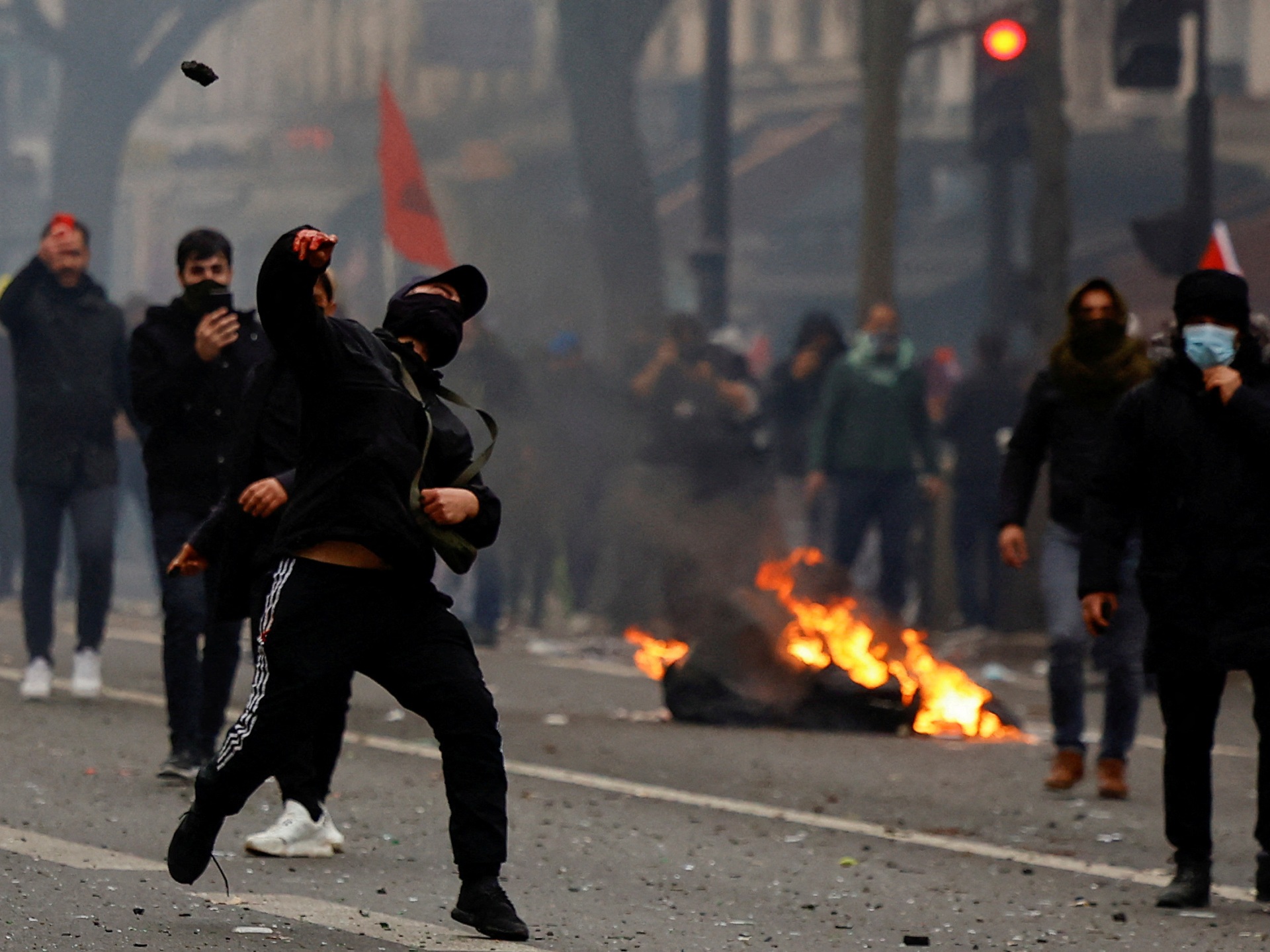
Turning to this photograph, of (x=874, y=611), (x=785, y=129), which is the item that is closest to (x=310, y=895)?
(x=874, y=611)

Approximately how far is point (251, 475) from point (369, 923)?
1.26 metres

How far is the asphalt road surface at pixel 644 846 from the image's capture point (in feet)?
19.1

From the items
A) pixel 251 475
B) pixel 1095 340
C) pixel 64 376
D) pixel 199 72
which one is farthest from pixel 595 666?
pixel 199 72

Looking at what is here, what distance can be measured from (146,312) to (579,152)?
1218cm

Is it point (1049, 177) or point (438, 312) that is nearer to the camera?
point (438, 312)

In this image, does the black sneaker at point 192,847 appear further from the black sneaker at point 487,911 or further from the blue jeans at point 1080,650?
the blue jeans at point 1080,650

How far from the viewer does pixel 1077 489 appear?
8.62 metres

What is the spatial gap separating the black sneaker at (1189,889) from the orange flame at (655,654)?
4.43 m

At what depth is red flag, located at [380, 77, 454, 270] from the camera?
42.3 ft

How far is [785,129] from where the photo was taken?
121 feet

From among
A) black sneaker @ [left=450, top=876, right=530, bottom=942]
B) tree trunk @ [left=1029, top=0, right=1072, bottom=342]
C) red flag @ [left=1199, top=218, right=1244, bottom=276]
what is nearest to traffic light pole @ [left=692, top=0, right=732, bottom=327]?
tree trunk @ [left=1029, top=0, right=1072, bottom=342]

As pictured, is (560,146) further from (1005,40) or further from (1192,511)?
(1192,511)

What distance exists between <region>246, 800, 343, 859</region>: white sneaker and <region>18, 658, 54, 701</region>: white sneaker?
134 inches

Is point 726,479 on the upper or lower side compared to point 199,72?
lower
